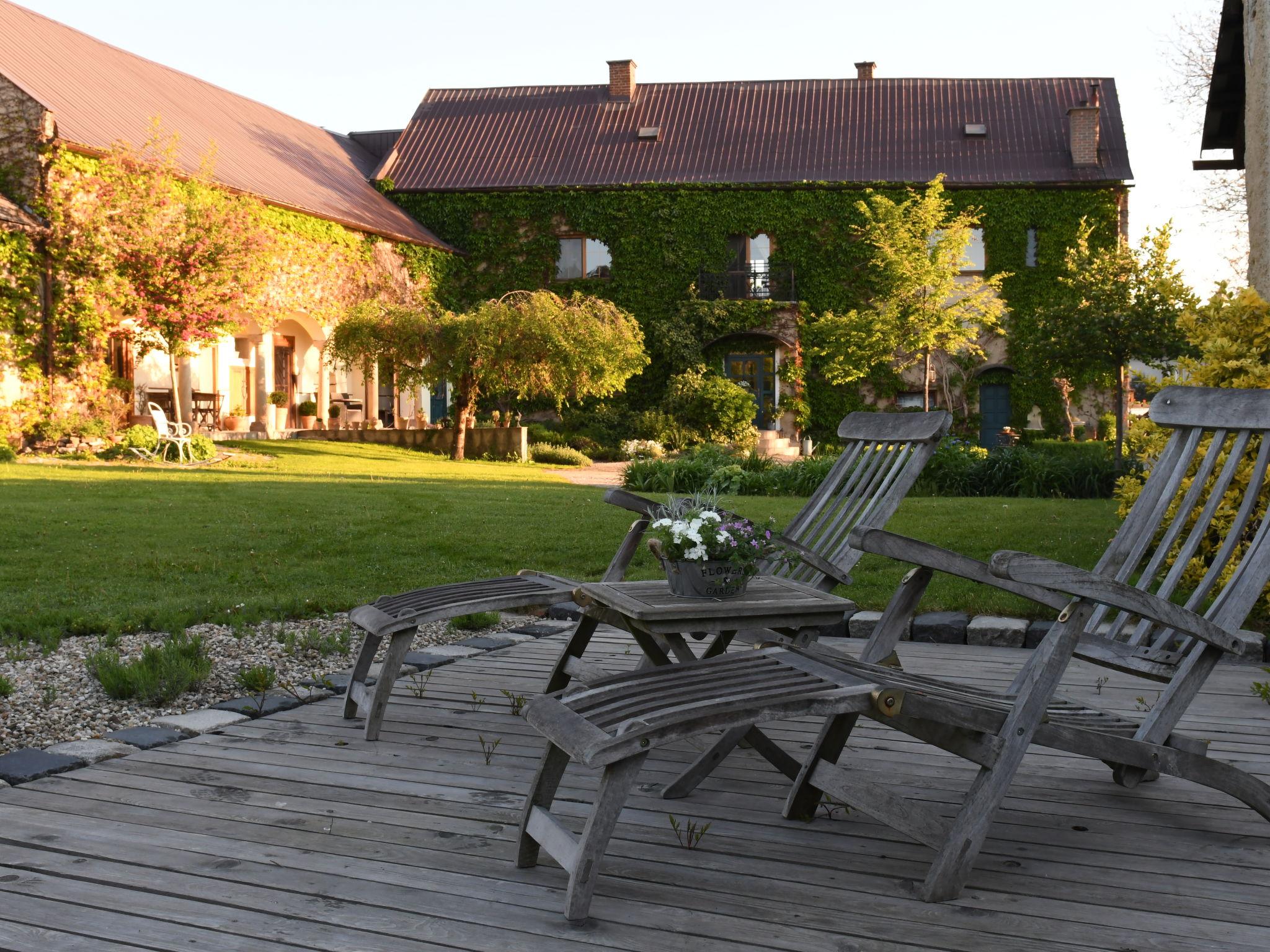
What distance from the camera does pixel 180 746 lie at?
3.36m

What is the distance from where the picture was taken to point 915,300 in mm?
21188

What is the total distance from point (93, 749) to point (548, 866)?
5.17 ft

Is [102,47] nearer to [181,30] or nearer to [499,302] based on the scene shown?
[181,30]

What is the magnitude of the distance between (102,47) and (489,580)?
20913 millimetres

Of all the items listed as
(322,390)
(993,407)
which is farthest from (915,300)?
(322,390)

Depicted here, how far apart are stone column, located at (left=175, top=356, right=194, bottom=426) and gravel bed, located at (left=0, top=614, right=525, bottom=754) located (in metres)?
15.3

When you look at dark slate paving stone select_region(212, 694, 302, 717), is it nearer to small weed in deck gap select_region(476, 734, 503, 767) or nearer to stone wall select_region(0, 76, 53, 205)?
small weed in deck gap select_region(476, 734, 503, 767)

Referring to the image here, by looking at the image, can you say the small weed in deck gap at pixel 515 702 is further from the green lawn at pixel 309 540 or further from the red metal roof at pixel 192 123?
the red metal roof at pixel 192 123

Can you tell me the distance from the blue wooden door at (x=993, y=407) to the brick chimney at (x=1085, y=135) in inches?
193

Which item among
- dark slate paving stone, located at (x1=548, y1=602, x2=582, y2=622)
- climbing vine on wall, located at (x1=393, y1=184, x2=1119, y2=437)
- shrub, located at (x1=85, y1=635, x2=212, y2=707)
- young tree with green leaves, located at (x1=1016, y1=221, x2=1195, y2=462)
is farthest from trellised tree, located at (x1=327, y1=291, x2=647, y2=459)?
shrub, located at (x1=85, y1=635, x2=212, y2=707)

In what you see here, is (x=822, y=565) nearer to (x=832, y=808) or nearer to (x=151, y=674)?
(x=832, y=808)

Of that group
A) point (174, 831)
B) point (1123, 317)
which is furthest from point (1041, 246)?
point (174, 831)

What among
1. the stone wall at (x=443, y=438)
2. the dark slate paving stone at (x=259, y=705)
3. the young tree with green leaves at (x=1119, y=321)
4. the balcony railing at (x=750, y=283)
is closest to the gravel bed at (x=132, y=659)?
the dark slate paving stone at (x=259, y=705)

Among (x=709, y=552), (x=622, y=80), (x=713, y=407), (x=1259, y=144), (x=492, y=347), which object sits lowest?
(x=709, y=552)
